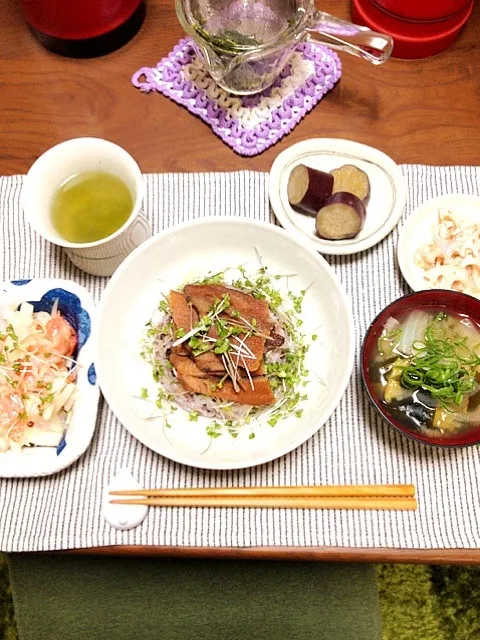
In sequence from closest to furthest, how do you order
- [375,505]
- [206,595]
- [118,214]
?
[375,505]
[118,214]
[206,595]

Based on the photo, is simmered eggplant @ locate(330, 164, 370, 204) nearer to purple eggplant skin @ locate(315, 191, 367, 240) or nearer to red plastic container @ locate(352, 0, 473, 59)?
purple eggplant skin @ locate(315, 191, 367, 240)

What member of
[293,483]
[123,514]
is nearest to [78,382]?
[123,514]

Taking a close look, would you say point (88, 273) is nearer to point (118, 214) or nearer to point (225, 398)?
point (118, 214)

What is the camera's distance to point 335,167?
5.26 ft

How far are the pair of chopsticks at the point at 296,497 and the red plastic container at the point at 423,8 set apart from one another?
130cm

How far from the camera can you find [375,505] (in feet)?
4.44

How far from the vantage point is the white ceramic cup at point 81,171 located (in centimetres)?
135

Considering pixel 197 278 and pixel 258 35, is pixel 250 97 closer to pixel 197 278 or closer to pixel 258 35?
pixel 258 35

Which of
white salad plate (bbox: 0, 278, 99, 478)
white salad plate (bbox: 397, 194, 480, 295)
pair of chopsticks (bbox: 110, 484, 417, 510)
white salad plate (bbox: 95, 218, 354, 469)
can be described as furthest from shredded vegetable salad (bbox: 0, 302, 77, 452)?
white salad plate (bbox: 397, 194, 480, 295)

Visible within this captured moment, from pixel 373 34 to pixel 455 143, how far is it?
0.42 metres

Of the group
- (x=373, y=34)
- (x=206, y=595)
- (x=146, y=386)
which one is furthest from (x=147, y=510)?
(x=373, y=34)

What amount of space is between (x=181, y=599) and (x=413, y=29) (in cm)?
180

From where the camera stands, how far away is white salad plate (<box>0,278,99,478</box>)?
1.32m

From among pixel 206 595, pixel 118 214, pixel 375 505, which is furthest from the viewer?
pixel 206 595
